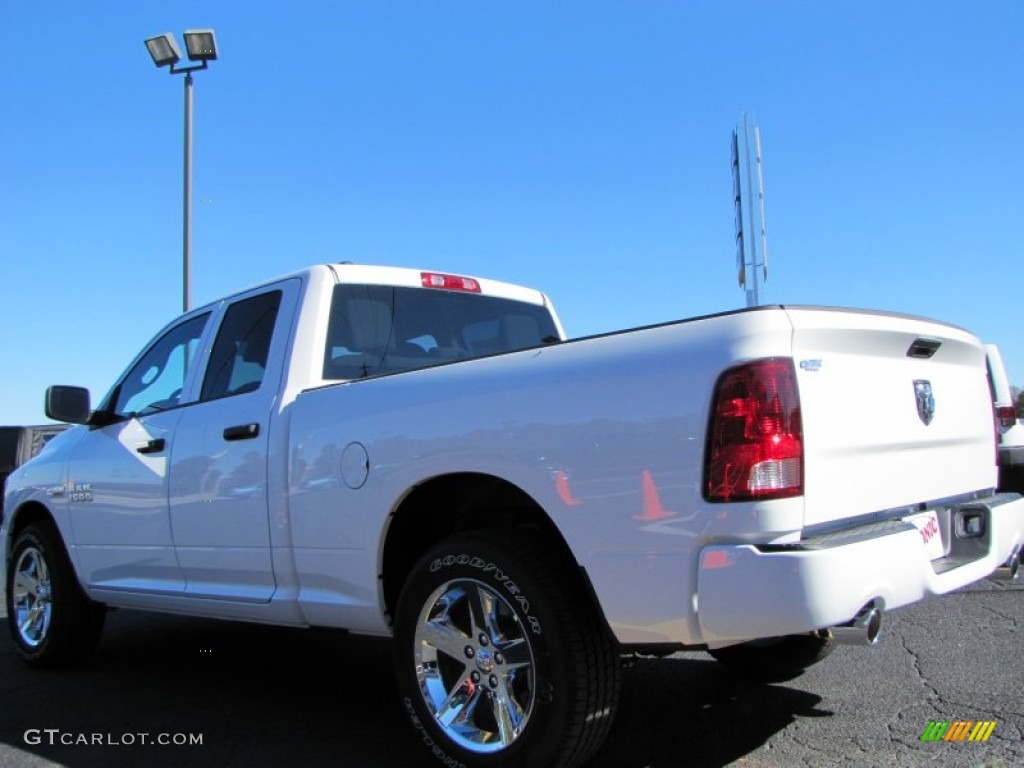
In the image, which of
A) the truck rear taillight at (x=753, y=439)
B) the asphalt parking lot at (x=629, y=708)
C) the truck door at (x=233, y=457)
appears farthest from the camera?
the truck door at (x=233, y=457)

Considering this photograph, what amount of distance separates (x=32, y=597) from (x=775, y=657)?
14.7 feet

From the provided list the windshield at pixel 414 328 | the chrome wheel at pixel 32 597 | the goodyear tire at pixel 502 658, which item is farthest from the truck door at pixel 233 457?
the chrome wheel at pixel 32 597

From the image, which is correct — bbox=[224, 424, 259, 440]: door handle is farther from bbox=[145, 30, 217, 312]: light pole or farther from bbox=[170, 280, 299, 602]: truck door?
bbox=[145, 30, 217, 312]: light pole

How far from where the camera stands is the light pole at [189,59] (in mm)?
13430

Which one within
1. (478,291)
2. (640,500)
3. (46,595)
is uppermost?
(478,291)

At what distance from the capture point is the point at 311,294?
13.6 ft

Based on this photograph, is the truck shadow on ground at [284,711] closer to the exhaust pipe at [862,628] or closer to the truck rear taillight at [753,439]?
the exhaust pipe at [862,628]

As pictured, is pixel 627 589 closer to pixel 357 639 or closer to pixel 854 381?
pixel 854 381

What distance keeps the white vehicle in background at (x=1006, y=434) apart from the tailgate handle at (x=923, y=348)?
2993 mm

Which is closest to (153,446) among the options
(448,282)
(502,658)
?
(448,282)

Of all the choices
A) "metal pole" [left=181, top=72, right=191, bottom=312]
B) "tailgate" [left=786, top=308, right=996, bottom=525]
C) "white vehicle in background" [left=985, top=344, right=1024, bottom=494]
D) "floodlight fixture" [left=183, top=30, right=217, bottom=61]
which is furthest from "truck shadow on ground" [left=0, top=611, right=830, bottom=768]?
"floodlight fixture" [left=183, top=30, right=217, bottom=61]

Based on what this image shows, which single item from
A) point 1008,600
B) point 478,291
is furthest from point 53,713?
point 1008,600

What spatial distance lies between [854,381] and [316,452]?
6.79ft

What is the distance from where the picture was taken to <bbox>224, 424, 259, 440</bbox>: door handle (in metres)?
3.91
